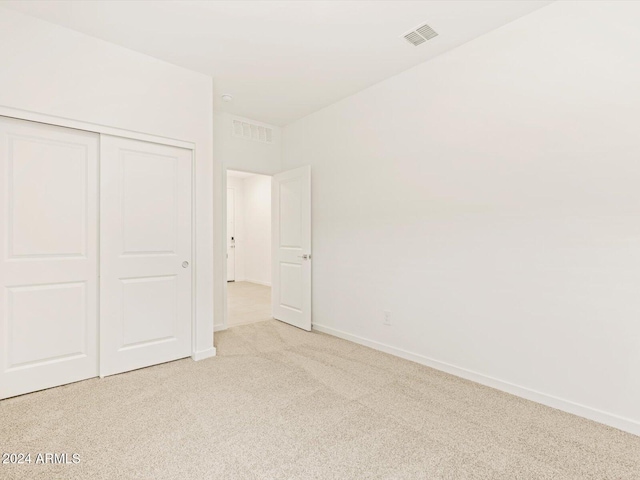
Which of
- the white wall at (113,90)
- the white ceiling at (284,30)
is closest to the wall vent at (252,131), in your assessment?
the white ceiling at (284,30)

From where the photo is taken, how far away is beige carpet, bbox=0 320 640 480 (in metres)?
1.62

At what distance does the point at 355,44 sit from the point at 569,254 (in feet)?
7.61

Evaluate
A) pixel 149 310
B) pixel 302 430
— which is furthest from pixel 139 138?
pixel 302 430

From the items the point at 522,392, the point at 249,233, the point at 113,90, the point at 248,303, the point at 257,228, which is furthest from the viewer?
the point at 249,233

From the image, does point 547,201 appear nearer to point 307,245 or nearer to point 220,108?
point 307,245

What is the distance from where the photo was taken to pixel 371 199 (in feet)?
11.3

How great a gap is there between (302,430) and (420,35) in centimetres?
305

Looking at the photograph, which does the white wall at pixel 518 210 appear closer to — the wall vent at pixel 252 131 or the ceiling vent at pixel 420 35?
the ceiling vent at pixel 420 35

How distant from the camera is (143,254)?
9.38 ft

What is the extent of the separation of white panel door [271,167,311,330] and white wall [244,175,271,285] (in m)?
3.08

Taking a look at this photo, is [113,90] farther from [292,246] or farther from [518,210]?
[518,210]

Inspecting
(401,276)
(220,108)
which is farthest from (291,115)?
(401,276)

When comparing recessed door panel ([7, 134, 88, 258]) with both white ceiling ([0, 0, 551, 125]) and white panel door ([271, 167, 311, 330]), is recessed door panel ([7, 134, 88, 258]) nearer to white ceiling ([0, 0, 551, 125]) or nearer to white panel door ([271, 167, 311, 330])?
white ceiling ([0, 0, 551, 125])

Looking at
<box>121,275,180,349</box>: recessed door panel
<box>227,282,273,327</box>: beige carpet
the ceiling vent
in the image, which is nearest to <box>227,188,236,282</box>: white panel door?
<box>227,282,273,327</box>: beige carpet
